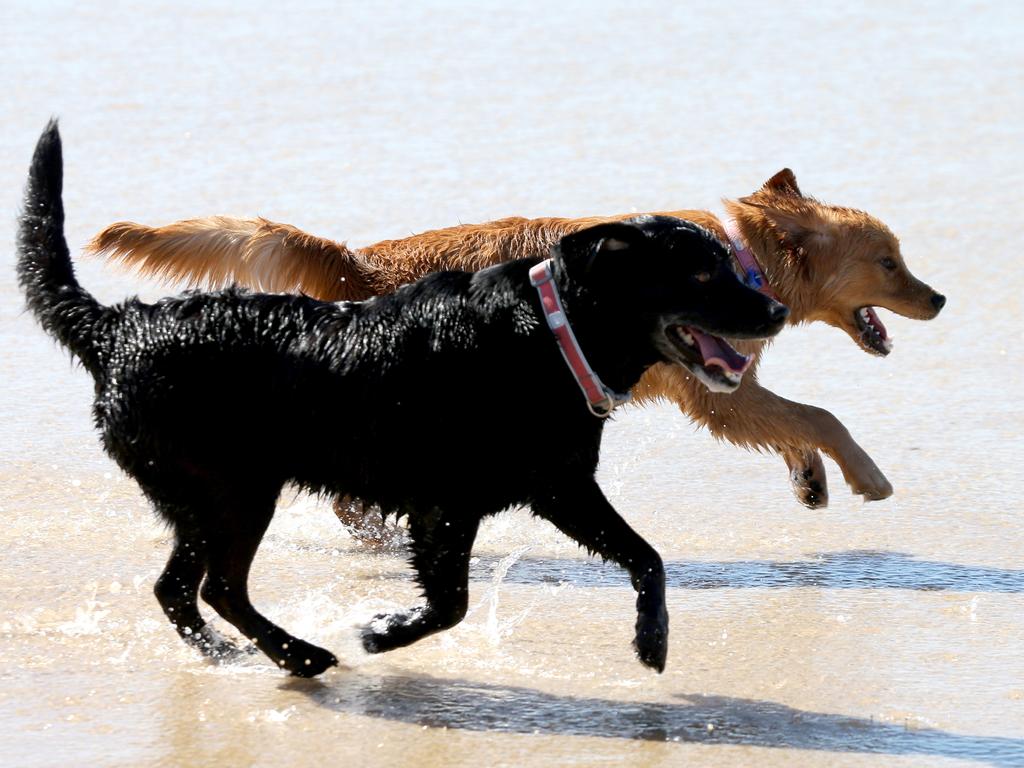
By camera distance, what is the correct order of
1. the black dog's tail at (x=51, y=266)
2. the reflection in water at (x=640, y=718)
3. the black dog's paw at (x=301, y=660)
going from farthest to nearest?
the black dog's tail at (x=51, y=266)
the black dog's paw at (x=301, y=660)
the reflection in water at (x=640, y=718)

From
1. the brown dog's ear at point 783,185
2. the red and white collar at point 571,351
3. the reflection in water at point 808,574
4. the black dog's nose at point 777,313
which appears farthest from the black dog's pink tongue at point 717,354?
the brown dog's ear at point 783,185

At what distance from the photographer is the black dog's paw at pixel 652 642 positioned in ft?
13.6

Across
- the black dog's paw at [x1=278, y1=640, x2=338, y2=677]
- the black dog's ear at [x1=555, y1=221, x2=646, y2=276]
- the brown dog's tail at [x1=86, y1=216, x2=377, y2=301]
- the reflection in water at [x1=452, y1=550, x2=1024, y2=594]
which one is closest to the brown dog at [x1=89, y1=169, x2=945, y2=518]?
the brown dog's tail at [x1=86, y1=216, x2=377, y2=301]

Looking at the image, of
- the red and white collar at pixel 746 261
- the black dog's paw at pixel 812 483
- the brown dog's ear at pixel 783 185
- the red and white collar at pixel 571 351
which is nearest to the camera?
the red and white collar at pixel 571 351

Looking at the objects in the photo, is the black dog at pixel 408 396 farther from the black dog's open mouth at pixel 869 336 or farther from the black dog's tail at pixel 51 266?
the black dog's open mouth at pixel 869 336

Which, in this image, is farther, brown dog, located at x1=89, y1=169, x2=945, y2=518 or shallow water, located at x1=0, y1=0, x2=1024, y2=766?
brown dog, located at x1=89, y1=169, x2=945, y2=518

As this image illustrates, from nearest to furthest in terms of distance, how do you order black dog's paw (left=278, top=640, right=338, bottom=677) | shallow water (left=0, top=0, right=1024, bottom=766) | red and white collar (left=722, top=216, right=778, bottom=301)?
shallow water (left=0, top=0, right=1024, bottom=766)
black dog's paw (left=278, top=640, right=338, bottom=677)
red and white collar (left=722, top=216, right=778, bottom=301)

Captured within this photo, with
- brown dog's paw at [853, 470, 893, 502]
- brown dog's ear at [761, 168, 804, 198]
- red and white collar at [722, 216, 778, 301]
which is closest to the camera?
brown dog's paw at [853, 470, 893, 502]

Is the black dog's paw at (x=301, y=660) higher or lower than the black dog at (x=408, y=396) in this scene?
lower

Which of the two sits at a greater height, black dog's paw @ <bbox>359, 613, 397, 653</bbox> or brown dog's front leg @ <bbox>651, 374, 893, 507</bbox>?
brown dog's front leg @ <bbox>651, 374, 893, 507</bbox>

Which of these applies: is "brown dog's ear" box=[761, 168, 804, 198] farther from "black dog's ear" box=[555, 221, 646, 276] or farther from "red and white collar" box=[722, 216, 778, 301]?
"black dog's ear" box=[555, 221, 646, 276]

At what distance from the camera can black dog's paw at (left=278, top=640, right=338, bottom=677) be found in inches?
167

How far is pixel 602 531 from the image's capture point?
4379mm

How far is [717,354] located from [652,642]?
804 mm
